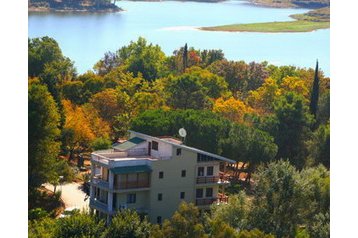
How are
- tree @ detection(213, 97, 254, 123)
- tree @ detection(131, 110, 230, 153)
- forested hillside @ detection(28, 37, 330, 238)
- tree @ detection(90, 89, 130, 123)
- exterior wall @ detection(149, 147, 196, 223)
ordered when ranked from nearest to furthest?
1. forested hillside @ detection(28, 37, 330, 238)
2. exterior wall @ detection(149, 147, 196, 223)
3. tree @ detection(131, 110, 230, 153)
4. tree @ detection(90, 89, 130, 123)
5. tree @ detection(213, 97, 254, 123)

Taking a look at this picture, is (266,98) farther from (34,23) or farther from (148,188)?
(34,23)

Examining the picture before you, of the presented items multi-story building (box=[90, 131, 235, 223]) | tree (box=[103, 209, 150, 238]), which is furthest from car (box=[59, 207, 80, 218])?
tree (box=[103, 209, 150, 238])

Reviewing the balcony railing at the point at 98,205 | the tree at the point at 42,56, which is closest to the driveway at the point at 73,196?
the balcony railing at the point at 98,205

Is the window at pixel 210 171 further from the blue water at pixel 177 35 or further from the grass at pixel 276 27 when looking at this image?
the grass at pixel 276 27

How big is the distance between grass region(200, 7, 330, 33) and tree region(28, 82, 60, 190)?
131ft

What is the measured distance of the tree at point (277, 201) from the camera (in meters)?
13.0

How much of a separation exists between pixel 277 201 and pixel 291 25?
151 ft

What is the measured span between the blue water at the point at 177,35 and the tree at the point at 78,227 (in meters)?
23.9

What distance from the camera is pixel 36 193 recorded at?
1680 cm

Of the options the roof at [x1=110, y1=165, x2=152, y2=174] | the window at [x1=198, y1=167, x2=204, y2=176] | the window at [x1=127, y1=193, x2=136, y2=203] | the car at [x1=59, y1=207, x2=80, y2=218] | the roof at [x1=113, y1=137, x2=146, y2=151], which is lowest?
the car at [x1=59, y1=207, x2=80, y2=218]

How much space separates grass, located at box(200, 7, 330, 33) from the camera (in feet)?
185

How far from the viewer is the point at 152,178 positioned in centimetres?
1533

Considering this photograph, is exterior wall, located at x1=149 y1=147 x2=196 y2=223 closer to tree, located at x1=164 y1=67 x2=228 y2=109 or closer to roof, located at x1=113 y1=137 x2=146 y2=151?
roof, located at x1=113 y1=137 x2=146 y2=151

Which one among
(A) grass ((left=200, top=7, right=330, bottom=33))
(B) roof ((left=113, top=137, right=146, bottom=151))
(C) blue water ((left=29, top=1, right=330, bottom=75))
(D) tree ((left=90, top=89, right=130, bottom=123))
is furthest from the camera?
(A) grass ((left=200, top=7, right=330, bottom=33))
